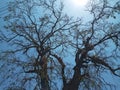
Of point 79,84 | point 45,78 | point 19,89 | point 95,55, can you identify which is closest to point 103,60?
point 95,55

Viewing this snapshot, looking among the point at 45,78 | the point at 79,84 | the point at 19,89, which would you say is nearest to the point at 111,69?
the point at 79,84

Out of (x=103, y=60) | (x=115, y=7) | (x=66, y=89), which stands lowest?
(x=66, y=89)

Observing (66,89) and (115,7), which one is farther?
(66,89)

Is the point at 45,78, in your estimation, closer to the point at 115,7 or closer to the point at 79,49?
the point at 79,49

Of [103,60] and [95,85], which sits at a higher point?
[103,60]

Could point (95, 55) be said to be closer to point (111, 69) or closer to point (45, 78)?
point (111, 69)

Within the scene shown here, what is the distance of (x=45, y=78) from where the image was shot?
19.3 metres

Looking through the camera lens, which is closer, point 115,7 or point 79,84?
point 115,7

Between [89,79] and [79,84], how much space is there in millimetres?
735

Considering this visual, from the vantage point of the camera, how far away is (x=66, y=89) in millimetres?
19609

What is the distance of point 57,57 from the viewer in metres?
20.8

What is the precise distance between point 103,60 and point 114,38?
1.44m

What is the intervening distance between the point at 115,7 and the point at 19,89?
695cm

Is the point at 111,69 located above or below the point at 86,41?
below
